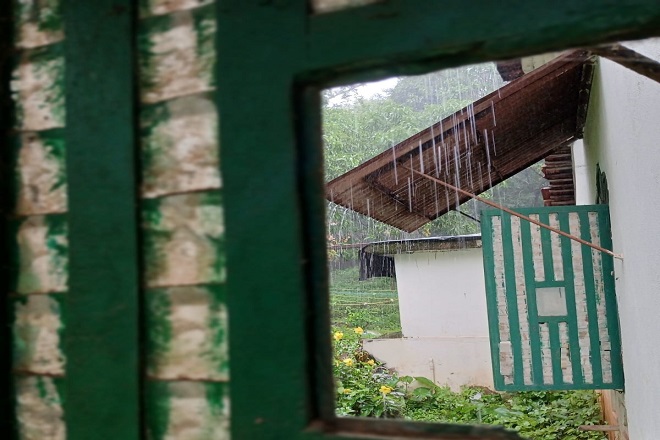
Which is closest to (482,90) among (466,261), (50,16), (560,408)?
(466,261)

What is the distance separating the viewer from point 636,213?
11.7 feet

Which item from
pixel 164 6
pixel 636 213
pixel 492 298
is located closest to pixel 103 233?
pixel 164 6

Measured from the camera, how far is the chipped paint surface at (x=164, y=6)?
3.97ft

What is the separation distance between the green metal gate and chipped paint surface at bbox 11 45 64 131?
164 inches

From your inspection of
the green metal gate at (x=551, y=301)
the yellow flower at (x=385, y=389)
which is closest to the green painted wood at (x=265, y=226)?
the green metal gate at (x=551, y=301)

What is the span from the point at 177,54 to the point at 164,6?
109 mm

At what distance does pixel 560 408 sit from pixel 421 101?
2271 centimetres

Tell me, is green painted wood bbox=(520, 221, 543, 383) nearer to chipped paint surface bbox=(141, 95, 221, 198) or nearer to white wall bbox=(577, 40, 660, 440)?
white wall bbox=(577, 40, 660, 440)

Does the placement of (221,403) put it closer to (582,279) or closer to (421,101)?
(582,279)

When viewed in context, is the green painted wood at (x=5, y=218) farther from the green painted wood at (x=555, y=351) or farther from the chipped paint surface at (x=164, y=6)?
the green painted wood at (x=555, y=351)

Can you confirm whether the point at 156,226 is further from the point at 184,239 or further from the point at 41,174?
the point at 41,174

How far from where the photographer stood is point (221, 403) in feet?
3.80

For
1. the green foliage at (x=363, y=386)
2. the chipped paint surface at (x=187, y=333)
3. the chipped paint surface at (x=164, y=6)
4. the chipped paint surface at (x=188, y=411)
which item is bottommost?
the green foliage at (x=363, y=386)

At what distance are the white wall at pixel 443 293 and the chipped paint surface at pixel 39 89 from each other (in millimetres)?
9820
